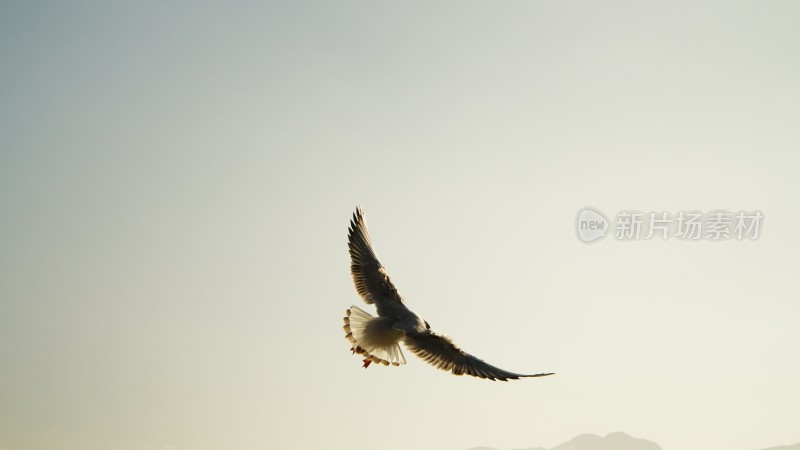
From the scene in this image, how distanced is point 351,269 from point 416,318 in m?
3.49

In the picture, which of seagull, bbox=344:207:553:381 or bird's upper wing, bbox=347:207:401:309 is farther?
bird's upper wing, bbox=347:207:401:309

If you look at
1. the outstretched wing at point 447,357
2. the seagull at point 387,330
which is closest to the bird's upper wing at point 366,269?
the seagull at point 387,330

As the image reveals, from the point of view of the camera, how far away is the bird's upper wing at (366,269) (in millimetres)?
18000

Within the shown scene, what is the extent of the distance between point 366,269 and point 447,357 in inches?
183

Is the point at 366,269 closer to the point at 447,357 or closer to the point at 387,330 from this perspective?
the point at 387,330

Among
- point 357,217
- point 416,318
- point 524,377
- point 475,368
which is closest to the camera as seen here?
point 524,377

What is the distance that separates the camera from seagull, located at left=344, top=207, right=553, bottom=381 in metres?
14.9

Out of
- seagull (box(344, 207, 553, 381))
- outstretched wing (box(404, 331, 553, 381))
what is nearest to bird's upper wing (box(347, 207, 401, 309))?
seagull (box(344, 207, 553, 381))

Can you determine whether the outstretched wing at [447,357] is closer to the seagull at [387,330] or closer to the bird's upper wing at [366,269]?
the seagull at [387,330]

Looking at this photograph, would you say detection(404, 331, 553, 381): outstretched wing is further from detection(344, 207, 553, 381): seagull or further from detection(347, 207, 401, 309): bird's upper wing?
detection(347, 207, 401, 309): bird's upper wing

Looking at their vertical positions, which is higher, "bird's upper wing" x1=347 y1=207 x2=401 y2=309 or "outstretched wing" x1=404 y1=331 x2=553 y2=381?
"bird's upper wing" x1=347 y1=207 x2=401 y2=309

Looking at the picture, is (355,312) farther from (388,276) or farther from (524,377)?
(524,377)

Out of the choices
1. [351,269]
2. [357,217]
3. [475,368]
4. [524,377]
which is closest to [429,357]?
[475,368]

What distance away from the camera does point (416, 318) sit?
638 inches
